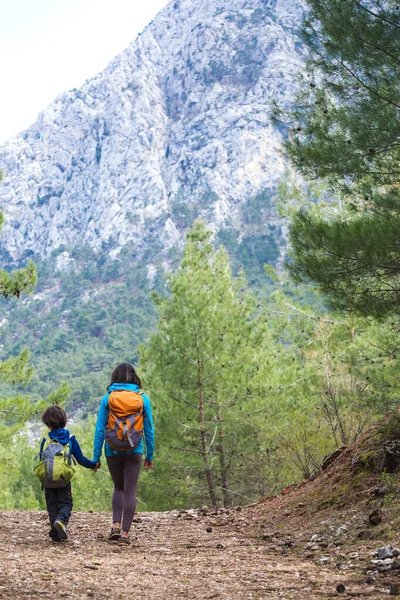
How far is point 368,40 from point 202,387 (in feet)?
24.7

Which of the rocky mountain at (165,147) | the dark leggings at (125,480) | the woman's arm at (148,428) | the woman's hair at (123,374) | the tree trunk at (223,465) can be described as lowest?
the tree trunk at (223,465)

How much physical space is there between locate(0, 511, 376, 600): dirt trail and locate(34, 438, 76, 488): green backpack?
502mm

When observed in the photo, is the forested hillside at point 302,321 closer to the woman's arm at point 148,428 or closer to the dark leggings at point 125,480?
the woman's arm at point 148,428

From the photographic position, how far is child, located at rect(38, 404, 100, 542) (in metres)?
4.94

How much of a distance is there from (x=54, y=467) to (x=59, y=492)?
0.27 metres

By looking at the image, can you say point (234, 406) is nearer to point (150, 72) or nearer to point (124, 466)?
point (124, 466)

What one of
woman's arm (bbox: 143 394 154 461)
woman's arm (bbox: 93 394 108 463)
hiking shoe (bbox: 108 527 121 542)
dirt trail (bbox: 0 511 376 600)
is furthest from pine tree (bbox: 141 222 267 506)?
woman's arm (bbox: 93 394 108 463)

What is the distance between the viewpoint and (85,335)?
108 metres

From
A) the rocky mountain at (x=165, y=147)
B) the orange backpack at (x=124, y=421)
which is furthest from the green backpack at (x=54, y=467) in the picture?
the rocky mountain at (x=165, y=147)

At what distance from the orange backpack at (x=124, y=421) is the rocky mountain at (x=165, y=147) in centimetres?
11190

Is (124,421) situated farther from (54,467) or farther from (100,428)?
(54,467)

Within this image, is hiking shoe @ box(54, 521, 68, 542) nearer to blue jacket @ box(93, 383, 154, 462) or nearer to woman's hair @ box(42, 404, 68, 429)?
blue jacket @ box(93, 383, 154, 462)

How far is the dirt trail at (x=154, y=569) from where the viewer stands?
3.21 meters

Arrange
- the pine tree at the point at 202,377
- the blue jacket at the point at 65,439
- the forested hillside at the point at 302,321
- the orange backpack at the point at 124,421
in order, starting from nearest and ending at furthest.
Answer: the orange backpack at the point at 124,421
the blue jacket at the point at 65,439
the forested hillside at the point at 302,321
the pine tree at the point at 202,377
